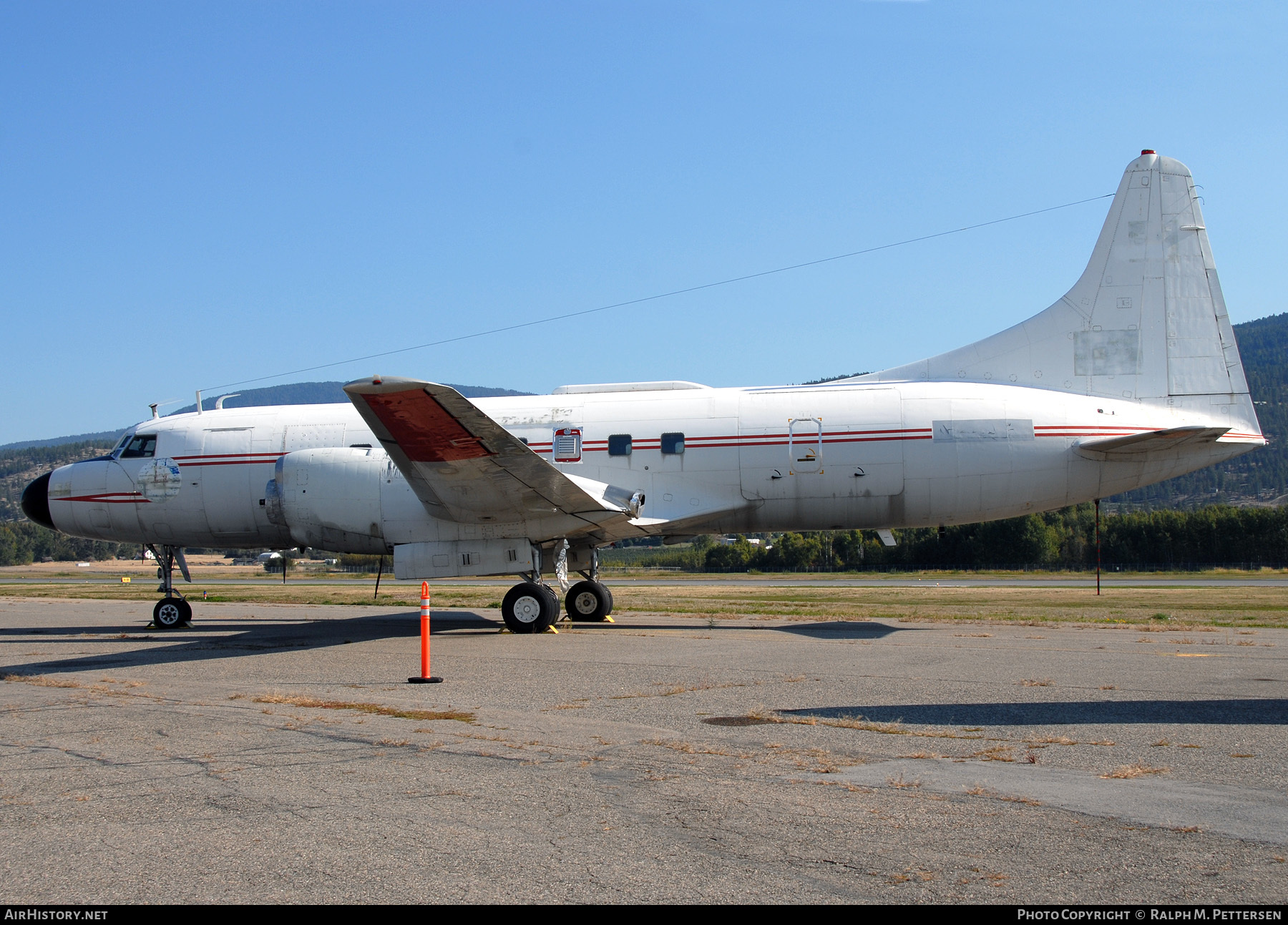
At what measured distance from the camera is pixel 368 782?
6.31 meters

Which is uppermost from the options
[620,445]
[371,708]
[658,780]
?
[620,445]

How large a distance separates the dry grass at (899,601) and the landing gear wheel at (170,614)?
8.37 m

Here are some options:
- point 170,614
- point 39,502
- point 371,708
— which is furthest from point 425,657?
point 39,502

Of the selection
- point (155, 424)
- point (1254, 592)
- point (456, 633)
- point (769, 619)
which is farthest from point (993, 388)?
point (1254, 592)

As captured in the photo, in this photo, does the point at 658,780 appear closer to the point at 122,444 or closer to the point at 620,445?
the point at 620,445

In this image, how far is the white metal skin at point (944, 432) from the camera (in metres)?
17.5

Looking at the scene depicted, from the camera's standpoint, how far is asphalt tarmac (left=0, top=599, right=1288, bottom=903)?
4.38 meters

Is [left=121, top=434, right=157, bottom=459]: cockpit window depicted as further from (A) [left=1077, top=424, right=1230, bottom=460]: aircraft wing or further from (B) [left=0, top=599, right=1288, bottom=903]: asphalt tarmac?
(A) [left=1077, top=424, right=1230, bottom=460]: aircraft wing

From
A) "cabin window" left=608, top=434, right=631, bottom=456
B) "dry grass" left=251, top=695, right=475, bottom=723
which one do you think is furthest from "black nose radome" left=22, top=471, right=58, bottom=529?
"dry grass" left=251, top=695, right=475, bottom=723

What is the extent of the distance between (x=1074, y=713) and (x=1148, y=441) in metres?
9.73

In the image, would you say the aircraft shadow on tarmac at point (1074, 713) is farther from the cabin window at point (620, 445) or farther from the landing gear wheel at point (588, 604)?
the landing gear wheel at point (588, 604)

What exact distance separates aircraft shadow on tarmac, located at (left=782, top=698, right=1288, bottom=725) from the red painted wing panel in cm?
751

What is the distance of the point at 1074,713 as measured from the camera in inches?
343

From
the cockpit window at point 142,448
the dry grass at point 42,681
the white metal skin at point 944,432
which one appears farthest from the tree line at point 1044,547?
the dry grass at point 42,681
